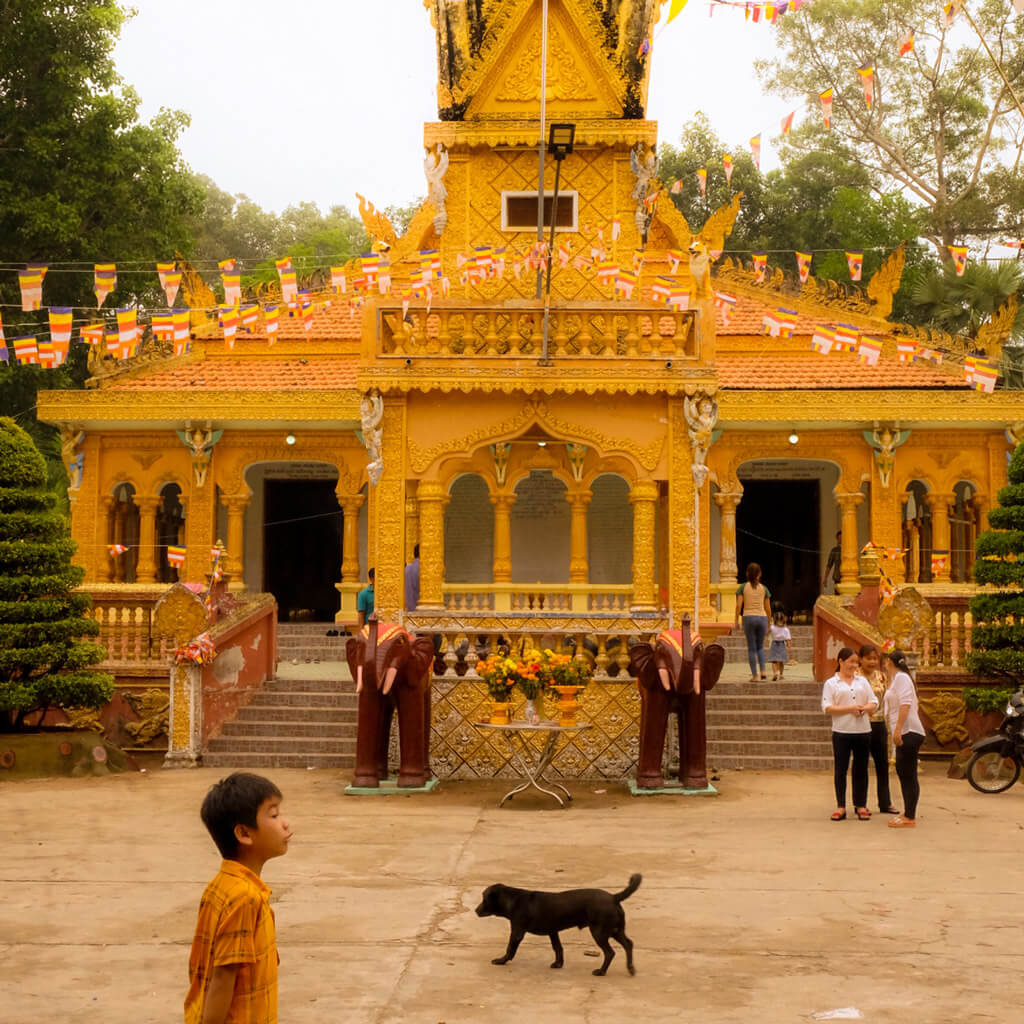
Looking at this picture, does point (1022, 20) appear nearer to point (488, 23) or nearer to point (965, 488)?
point (965, 488)

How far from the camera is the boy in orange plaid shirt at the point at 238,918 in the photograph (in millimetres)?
3779

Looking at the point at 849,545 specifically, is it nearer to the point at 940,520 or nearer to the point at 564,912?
the point at 940,520

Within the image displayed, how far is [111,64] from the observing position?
29922 millimetres

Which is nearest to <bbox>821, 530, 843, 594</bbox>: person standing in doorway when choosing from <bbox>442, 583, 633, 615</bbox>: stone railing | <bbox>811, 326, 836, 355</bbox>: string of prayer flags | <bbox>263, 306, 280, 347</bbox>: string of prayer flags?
<bbox>811, 326, 836, 355</bbox>: string of prayer flags

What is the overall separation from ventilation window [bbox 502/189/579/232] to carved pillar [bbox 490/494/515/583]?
372cm

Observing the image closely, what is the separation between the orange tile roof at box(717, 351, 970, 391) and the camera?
2238cm

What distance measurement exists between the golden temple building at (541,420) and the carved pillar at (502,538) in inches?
1.7

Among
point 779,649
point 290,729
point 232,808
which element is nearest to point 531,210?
point 779,649

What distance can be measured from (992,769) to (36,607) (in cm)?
918

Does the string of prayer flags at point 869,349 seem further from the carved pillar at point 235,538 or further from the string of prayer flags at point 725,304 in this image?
the carved pillar at point 235,538

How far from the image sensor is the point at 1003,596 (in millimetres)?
14234

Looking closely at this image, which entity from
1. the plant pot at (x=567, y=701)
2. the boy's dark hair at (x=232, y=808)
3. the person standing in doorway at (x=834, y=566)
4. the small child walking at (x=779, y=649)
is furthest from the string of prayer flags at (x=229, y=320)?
the boy's dark hair at (x=232, y=808)

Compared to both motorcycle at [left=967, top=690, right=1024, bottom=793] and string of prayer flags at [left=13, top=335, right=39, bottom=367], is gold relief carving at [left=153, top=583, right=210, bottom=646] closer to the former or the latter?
string of prayer flags at [left=13, top=335, right=39, bottom=367]

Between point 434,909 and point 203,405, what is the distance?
50.0ft
